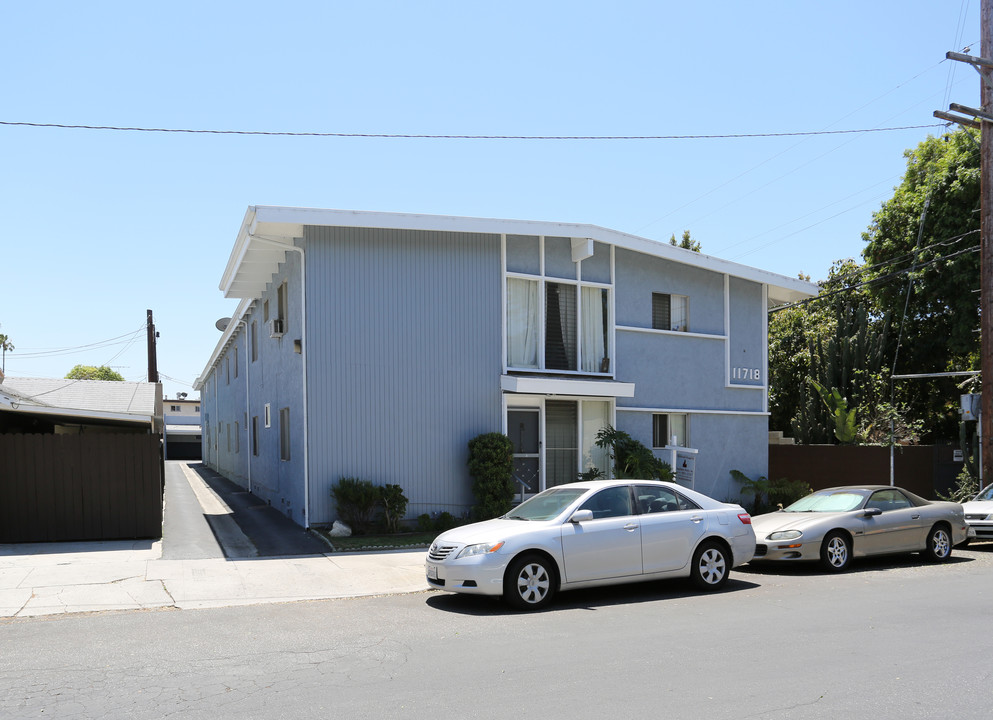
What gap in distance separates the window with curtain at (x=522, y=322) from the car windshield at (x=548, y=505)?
6364mm

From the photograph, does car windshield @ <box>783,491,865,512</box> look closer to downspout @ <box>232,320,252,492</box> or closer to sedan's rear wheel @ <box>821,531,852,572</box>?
sedan's rear wheel @ <box>821,531,852,572</box>

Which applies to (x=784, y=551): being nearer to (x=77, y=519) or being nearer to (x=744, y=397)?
(x=744, y=397)

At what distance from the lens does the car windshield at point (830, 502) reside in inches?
508

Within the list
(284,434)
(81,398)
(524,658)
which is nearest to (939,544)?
(524,658)

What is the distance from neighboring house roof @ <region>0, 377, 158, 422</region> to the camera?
551 inches

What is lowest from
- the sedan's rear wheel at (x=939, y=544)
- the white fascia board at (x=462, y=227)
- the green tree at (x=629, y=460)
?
the sedan's rear wheel at (x=939, y=544)

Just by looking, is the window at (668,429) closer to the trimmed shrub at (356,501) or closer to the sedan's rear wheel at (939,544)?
the sedan's rear wheel at (939,544)

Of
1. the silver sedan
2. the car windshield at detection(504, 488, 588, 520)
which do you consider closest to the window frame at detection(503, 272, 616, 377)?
the silver sedan

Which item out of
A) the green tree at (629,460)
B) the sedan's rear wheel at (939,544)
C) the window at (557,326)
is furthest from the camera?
the window at (557,326)

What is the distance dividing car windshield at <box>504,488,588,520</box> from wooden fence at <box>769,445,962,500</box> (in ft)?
48.1

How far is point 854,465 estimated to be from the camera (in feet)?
76.4

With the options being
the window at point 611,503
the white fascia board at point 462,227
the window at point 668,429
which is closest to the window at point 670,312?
the white fascia board at point 462,227

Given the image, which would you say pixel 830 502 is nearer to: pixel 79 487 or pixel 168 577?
pixel 168 577

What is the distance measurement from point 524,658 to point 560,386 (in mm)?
9804
